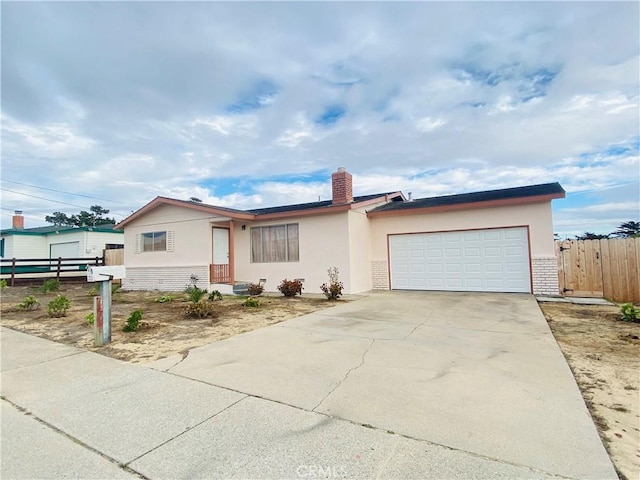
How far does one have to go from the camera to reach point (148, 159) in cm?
2102

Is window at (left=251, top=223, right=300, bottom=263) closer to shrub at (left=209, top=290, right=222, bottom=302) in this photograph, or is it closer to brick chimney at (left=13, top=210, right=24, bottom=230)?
shrub at (left=209, top=290, right=222, bottom=302)

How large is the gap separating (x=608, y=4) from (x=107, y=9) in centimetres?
1225

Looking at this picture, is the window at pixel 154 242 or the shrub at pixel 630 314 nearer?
the shrub at pixel 630 314

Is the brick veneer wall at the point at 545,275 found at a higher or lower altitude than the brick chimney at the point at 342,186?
lower

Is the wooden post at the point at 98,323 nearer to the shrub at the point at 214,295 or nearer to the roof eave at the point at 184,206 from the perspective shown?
the shrub at the point at 214,295

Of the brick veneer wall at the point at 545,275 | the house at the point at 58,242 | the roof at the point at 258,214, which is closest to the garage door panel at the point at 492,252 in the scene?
the brick veneer wall at the point at 545,275

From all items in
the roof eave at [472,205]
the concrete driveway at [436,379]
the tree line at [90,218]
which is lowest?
the concrete driveway at [436,379]

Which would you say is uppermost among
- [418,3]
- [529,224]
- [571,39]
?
[418,3]

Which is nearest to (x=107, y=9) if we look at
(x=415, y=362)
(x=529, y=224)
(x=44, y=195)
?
(x=415, y=362)

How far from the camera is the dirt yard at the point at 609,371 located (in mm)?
2396

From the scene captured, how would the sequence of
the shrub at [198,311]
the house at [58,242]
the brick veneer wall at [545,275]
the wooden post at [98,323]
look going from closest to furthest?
the wooden post at [98,323] < the shrub at [198,311] < the brick veneer wall at [545,275] < the house at [58,242]

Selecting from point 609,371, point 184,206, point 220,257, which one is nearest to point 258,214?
point 220,257

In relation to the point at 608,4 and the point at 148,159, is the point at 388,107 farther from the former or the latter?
the point at 148,159

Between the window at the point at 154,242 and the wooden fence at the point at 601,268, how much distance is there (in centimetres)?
1542
